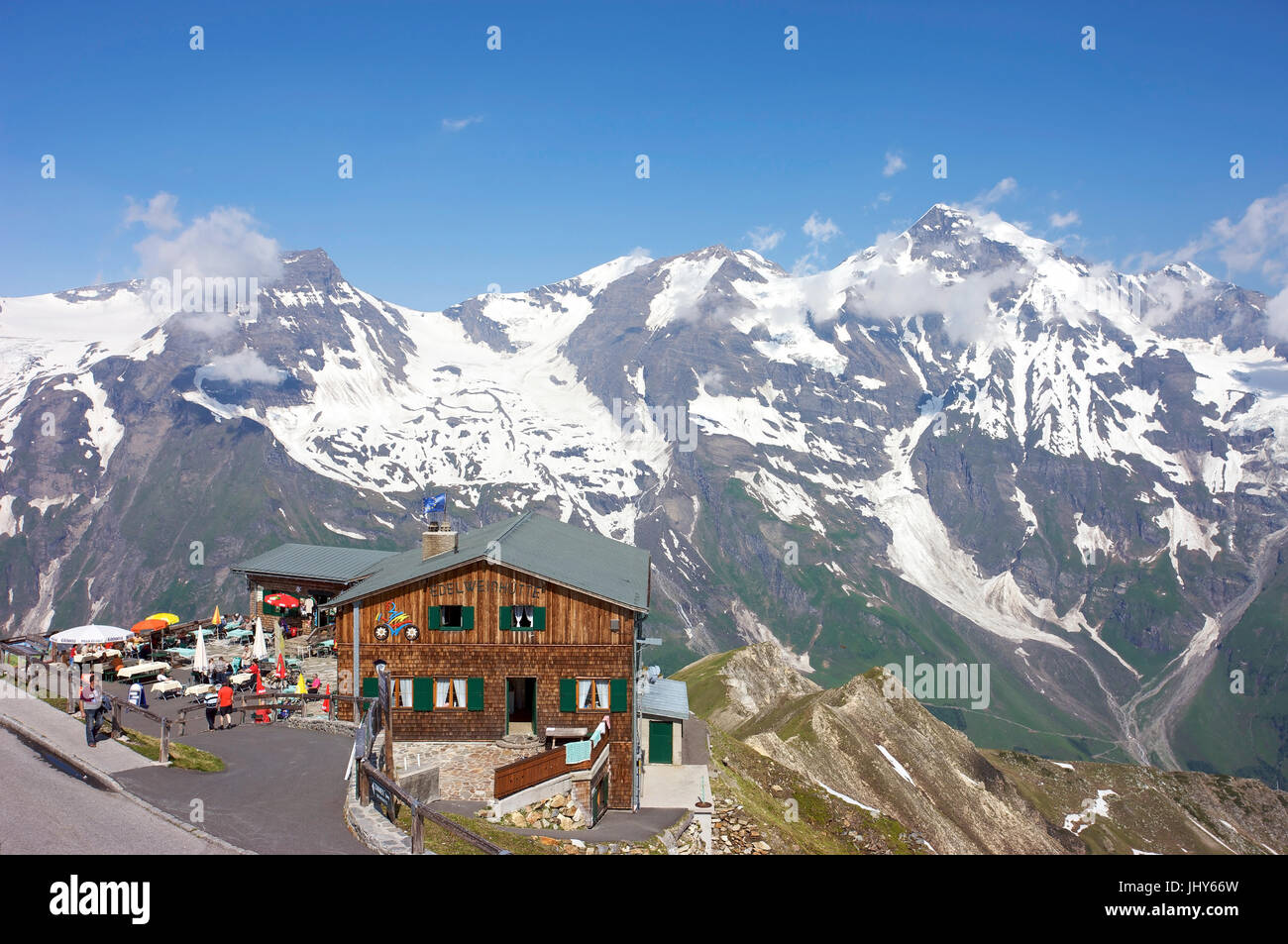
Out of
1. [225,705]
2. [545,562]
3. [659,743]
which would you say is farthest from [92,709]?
[659,743]

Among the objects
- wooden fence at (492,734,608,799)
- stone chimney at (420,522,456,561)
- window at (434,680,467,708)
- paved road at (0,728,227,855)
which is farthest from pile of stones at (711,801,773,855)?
paved road at (0,728,227,855)

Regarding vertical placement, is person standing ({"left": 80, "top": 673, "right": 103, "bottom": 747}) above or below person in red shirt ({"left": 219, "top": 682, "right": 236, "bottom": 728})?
above

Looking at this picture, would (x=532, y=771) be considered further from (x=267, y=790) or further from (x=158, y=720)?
(x=158, y=720)

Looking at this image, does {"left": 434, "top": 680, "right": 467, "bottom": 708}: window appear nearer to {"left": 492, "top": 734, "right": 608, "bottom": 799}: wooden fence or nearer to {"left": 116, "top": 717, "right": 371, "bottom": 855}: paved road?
{"left": 116, "top": 717, "right": 371, "bottom": 855}: paved road

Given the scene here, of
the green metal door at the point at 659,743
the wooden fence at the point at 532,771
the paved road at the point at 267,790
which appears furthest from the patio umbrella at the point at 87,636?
the green metal door at the point at 659,743

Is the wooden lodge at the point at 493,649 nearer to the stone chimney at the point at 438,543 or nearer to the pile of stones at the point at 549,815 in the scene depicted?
the stone chimney at the point at 438,543
